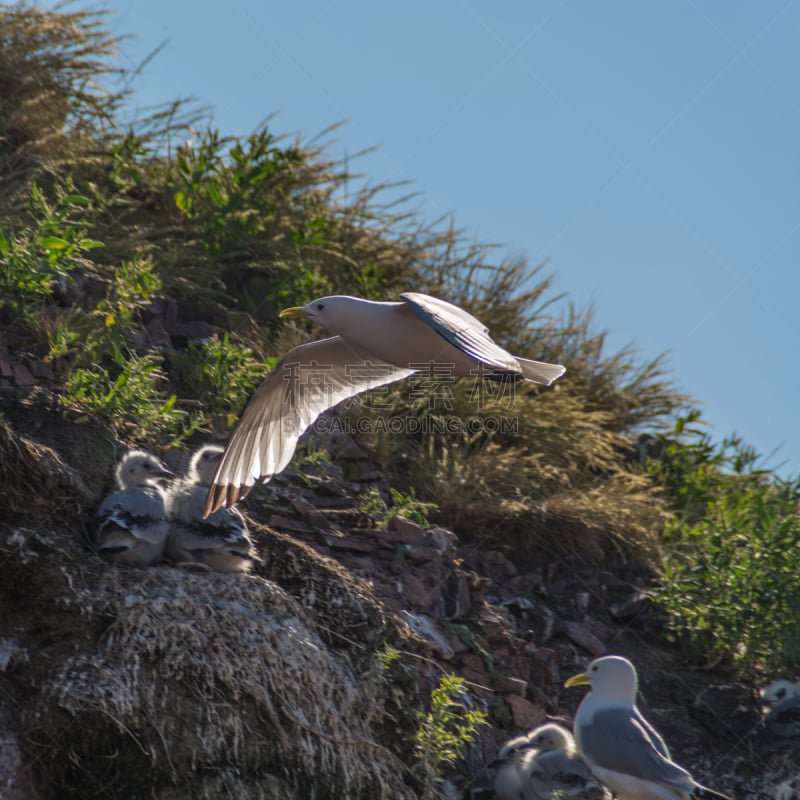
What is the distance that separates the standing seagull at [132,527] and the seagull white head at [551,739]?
6.30 ft

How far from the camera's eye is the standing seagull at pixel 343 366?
5.02 meters

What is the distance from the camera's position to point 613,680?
523cm

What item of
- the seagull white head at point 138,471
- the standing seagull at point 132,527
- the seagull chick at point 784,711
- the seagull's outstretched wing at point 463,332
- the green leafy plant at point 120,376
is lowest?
the standing seagull at point 132,527

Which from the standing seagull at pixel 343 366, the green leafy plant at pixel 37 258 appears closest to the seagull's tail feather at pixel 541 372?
the standing seagull at pixel 343 366

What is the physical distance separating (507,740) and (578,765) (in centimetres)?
45

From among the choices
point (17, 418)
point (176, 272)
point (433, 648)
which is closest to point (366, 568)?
point (433, 648)

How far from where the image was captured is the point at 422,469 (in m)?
7.50

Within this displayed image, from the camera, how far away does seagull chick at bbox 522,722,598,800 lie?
191 inches

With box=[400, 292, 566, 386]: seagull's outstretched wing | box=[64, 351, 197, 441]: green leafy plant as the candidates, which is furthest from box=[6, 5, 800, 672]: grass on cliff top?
box=[400, 292, 566, 386]: seagull's outstretched wing

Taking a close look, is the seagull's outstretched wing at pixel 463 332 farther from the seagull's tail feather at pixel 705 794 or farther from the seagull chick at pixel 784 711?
the seagull chick at pixel 784 711

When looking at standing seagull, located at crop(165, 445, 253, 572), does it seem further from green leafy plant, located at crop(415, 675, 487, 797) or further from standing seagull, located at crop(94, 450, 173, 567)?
green leafy plant, located at crop(415, 675, 487, 797)

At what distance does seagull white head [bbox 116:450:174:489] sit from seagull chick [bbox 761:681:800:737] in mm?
3500

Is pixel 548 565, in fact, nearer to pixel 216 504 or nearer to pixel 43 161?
pixel 216 504

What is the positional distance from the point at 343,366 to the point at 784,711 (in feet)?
9.91
